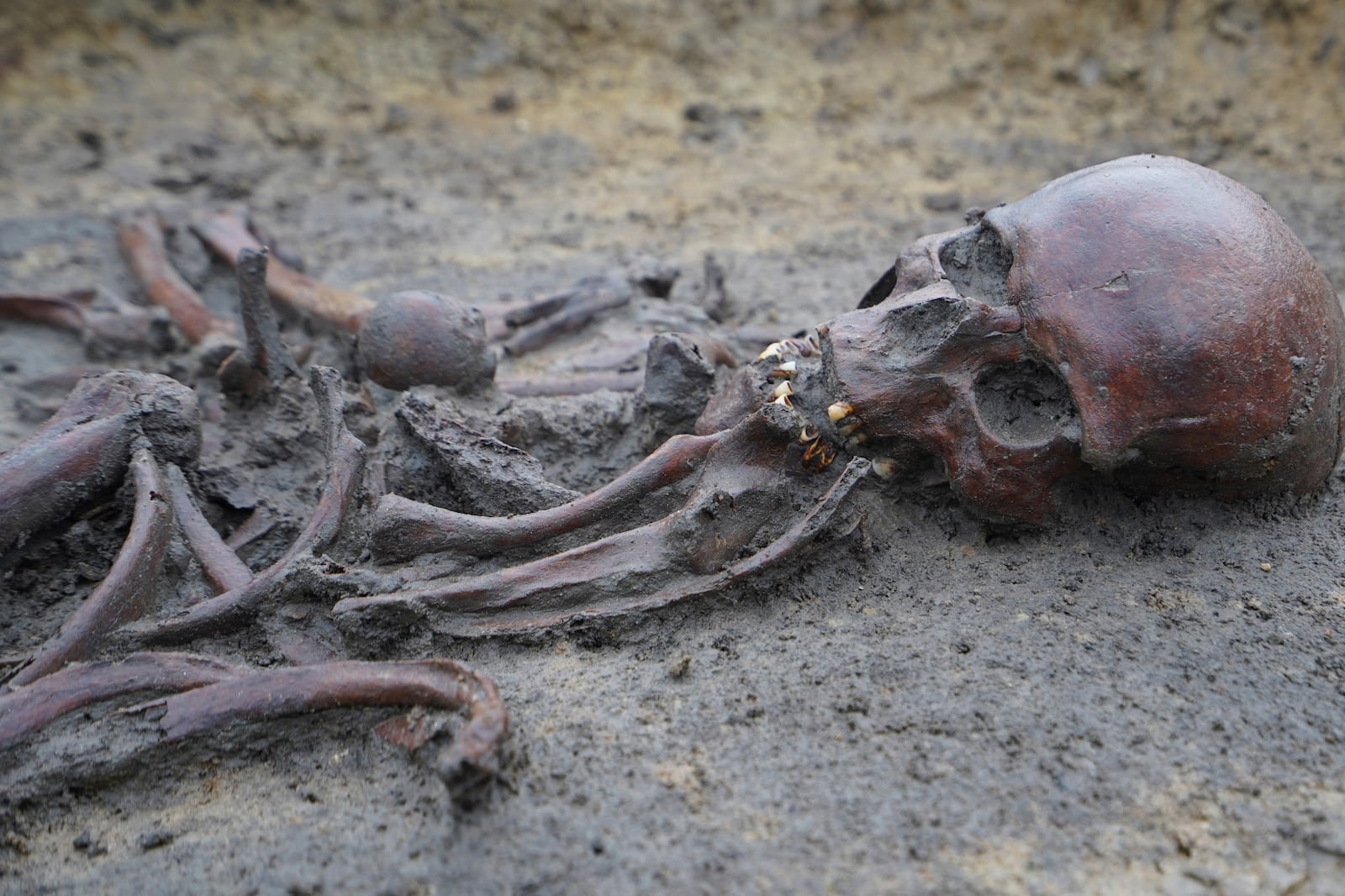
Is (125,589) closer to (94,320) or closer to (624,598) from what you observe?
(624,598)

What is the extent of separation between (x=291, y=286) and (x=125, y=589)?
5.53 ft

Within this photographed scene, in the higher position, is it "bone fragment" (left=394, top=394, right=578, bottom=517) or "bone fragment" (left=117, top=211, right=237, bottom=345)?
"bone fragment" (left=394, top=394, right=578, bottom=517)

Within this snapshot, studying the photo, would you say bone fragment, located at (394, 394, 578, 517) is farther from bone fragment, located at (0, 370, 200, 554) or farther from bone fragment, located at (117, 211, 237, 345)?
bone fragment, located at (117, 211, 237, 345)

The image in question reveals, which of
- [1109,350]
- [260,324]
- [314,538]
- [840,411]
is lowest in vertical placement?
[314,538]

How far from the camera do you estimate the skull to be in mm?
1776

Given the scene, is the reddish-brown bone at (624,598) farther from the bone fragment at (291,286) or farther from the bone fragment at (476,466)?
the bone fragment at (291,286)

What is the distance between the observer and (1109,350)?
1788 millimetres

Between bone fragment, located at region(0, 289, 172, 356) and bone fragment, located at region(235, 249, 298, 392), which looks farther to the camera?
bone fragment, located at region(0, 289, 172, 356)

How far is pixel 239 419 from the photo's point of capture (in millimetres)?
2623

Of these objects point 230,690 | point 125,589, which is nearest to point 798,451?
point 230,690

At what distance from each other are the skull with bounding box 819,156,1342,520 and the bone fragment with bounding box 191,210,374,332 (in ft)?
5.59

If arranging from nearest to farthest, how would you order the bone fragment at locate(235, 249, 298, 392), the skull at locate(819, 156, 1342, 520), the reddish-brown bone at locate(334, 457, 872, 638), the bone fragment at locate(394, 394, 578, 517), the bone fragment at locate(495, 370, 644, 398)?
the skull at locate(819, 156, 1342, 520) < the reddish-brown bone at locate(334, 457, 872, 638) < the bone fragment at locate(394, 394, 578, 517) < the bone fragment at locate(235, 249, 298, 392) < the bone fragment at locate(495, 370, 644, 398)

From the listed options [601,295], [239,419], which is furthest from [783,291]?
[239,419]

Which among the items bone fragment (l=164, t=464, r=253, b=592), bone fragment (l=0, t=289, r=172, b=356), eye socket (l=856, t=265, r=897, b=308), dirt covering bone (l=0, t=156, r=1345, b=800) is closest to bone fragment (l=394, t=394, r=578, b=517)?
dirt covering bone (l=0, t=156, r=1345, b=800)
